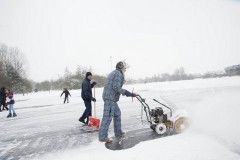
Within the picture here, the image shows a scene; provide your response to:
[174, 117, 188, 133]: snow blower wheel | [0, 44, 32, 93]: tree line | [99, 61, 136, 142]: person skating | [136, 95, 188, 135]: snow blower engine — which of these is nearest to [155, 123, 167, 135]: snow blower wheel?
[136, 95, 188, 135]: snow blower engine

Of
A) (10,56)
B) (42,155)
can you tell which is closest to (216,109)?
(42,155)

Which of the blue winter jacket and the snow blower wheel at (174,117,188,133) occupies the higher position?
the blue winter jacket

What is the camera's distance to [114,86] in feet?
19.1

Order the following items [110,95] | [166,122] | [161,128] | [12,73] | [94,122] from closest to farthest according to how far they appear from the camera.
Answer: [110,95] < [161,128] < [166,122] < [94,122] < [12,73]

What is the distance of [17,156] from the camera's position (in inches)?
215

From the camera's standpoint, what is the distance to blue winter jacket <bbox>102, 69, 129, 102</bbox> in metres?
5.80

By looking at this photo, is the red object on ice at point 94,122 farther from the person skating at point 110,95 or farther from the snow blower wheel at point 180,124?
the snow blower wheel at point 180,124

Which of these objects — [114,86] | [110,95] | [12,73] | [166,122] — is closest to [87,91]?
[110,95]

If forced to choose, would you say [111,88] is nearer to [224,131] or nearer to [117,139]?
[117,139]

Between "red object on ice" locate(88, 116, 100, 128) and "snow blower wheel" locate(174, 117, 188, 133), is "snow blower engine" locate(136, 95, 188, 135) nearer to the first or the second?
"snow blower wheel" locate(174, 117, 188, 133)

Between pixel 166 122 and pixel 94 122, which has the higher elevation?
pixel 166 122

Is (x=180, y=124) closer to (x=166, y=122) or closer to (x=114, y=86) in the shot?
(x=166, y=122)

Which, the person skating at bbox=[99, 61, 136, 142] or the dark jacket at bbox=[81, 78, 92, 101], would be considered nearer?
the person skating at bbox=[99, 61, 136, 142]

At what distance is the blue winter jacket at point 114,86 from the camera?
19.0 feet
